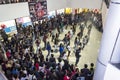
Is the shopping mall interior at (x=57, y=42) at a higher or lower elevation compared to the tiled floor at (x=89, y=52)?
higher

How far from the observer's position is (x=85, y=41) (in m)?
14.0

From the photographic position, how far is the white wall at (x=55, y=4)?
20578mm

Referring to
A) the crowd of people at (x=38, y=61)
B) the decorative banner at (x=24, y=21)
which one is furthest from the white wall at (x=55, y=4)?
the crowd of people at (x=38, y=61)

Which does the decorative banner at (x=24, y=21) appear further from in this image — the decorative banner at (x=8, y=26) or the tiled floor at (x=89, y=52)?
the tiled floor at (x=89, y=52)

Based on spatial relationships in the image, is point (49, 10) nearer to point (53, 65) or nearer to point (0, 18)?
point (0, 18)

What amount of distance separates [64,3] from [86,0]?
346cm

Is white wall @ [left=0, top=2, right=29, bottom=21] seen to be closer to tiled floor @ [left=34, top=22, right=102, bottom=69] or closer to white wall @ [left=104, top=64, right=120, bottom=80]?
tiled floor @ [left=34, top=22, right=102, bottom=69]

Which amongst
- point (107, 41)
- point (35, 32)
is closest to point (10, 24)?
point (35, 32)

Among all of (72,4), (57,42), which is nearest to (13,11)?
(57,42)

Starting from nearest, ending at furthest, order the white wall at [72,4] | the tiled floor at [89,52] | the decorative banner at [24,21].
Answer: the tiled floor at [89,52] < the decorative banner at [24,21] < the white wall at [72,4]

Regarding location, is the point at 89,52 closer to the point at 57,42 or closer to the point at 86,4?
the point at 57,42

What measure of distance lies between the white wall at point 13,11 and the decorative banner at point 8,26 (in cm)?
40

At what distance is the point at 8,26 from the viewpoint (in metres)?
16.9

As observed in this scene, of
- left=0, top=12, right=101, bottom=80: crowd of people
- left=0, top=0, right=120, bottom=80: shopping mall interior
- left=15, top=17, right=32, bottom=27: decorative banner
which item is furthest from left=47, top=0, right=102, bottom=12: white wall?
left=0, top=12, right=101, bottom=80: crowd of people
